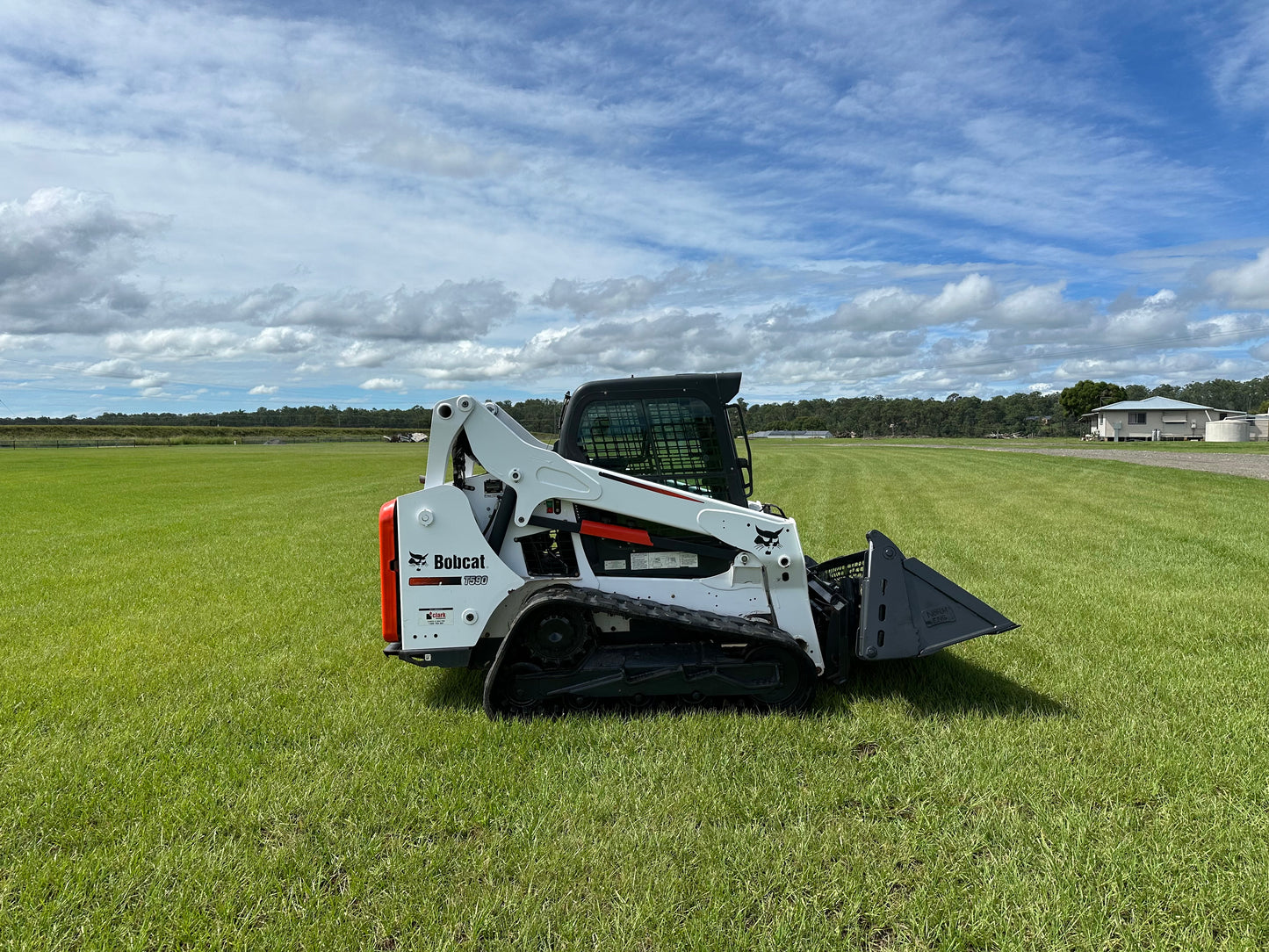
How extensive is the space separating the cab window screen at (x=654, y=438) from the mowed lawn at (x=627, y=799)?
1.72 m

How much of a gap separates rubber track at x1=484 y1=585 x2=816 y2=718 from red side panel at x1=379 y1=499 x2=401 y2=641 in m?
0.81

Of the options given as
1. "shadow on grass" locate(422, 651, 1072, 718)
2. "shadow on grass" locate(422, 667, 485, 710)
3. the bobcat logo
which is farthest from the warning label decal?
"shadow on grass" locate(422, 667, 485, 710)

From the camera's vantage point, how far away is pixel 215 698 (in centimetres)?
560

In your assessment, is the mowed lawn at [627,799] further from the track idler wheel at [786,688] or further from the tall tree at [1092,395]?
the tall tree at [1092,395]

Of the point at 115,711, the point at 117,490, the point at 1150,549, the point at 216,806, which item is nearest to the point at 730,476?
the point at 216,806

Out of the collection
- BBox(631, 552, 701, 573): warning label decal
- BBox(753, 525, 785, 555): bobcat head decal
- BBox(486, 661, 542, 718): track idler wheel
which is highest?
BBox(753, 525, 785, 555): bobcat head decal

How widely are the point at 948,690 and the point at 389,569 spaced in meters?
4.12

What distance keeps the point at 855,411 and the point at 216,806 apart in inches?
5419

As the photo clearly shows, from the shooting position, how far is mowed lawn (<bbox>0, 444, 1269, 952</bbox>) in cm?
313

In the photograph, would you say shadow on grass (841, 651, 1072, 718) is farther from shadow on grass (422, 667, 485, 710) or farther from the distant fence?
the distant fence

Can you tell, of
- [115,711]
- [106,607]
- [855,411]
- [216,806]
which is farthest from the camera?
[855,411]

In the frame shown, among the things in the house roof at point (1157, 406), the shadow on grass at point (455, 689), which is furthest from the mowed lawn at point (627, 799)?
the house roof at point (1157, 406)

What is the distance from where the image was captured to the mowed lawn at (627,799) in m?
3.13

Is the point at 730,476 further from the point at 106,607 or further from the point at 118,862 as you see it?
the point at 106,607
